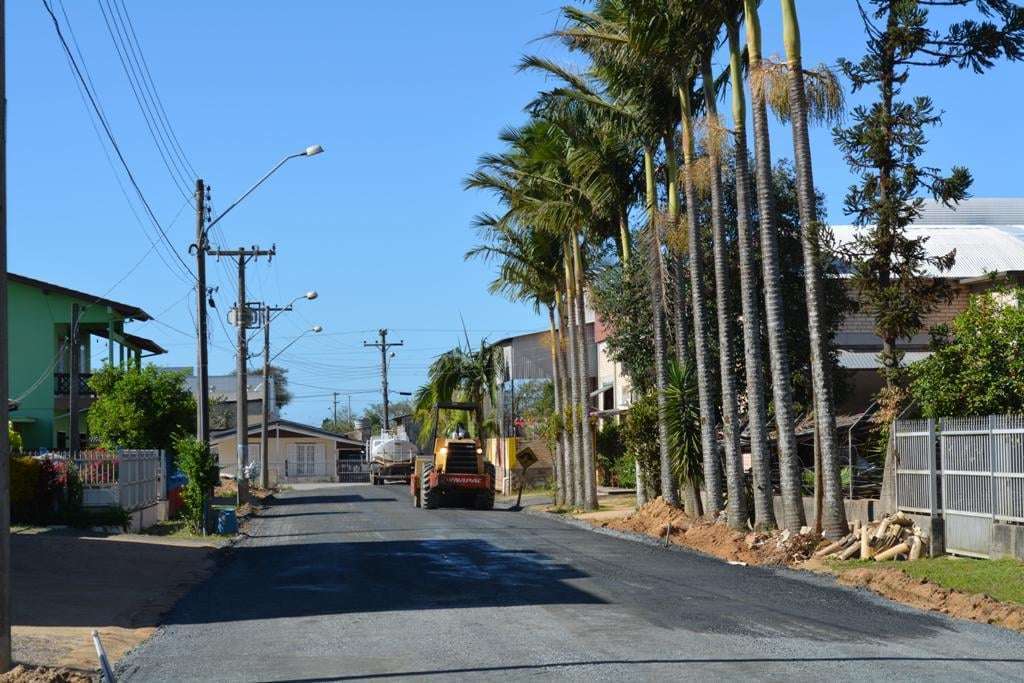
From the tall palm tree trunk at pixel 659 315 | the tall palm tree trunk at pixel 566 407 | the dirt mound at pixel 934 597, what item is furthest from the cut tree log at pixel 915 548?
the tall palm tree trunk at pixel 566 407

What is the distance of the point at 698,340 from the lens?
2788 cm

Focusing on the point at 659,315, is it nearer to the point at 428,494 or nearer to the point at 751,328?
the point at 751,328

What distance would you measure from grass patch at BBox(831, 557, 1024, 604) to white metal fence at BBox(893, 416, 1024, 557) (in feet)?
2.09

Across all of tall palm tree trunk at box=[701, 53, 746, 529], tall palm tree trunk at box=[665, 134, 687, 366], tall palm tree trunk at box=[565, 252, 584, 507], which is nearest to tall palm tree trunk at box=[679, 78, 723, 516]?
tall palm tree trunk at box=[701, 53, 746, 529]

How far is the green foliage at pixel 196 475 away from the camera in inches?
1203

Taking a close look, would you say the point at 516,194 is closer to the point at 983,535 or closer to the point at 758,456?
the point at 758,456

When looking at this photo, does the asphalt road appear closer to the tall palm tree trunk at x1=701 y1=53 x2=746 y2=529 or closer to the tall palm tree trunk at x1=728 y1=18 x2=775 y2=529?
the tall palm tree trunk at x1=728 y1=18 x2=775 y2=529

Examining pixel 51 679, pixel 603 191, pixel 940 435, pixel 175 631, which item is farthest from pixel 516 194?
pixel 51 679

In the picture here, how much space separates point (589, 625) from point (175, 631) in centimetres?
464

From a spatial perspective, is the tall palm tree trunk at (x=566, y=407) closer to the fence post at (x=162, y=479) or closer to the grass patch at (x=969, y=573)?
the fence post at (x=162, y=479)

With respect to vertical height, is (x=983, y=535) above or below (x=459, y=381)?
below

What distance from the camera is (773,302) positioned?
79.5 ft

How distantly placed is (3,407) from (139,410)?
31679 millimetres

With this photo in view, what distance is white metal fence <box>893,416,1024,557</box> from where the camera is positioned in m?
19.3
